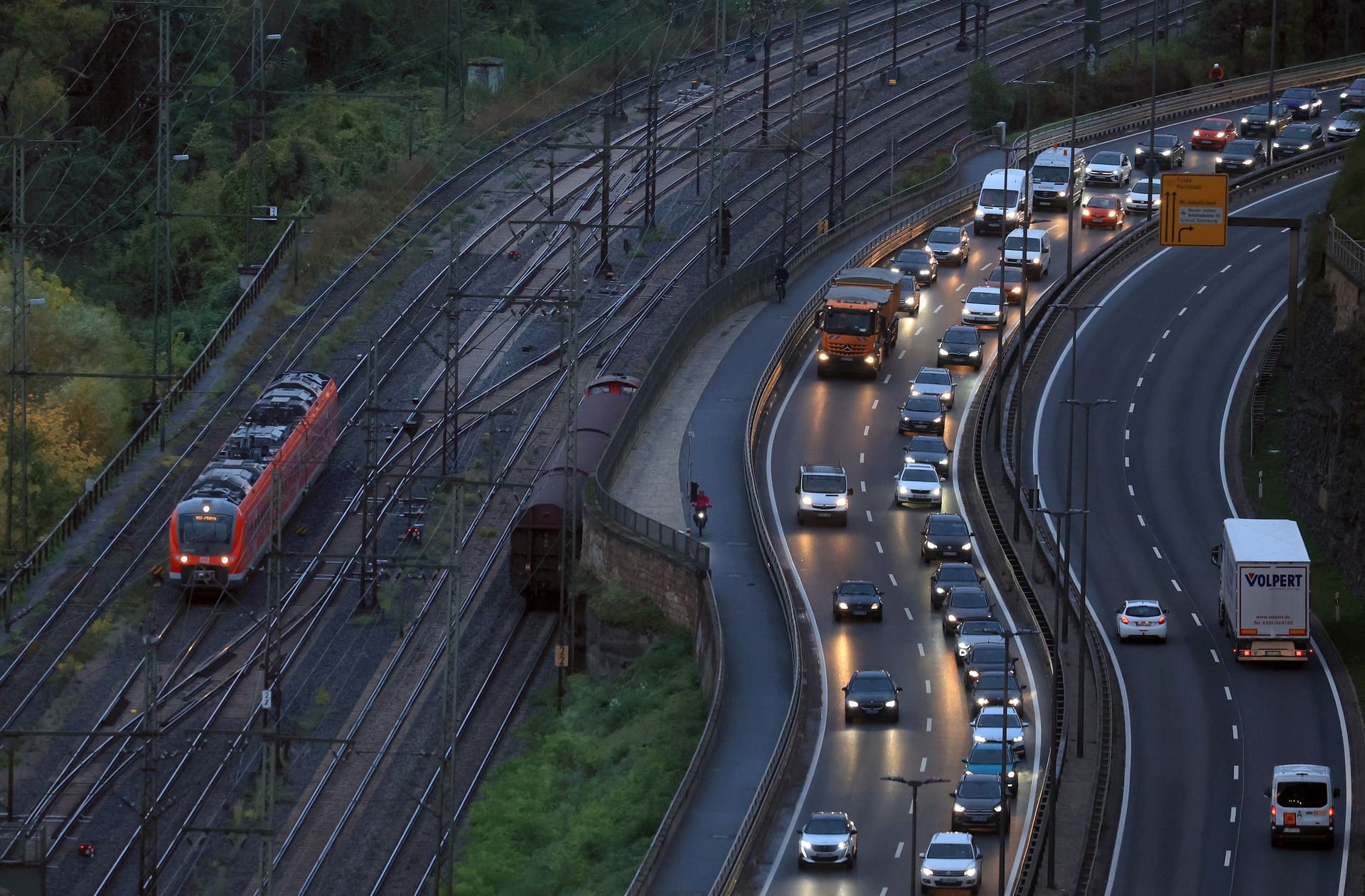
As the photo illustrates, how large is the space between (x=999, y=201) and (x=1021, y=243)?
20.3 feet

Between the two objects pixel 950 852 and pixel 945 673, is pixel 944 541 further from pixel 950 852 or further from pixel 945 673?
pixel 950 852

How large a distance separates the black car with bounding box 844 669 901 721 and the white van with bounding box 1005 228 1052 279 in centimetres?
3295

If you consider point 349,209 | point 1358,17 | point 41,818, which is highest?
point 1358,17

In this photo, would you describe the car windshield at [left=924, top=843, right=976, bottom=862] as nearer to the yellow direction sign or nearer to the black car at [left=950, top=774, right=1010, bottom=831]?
the black car at [left=950, top=774, right=1010, bottom=831]

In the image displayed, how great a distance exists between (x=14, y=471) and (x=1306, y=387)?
129ft

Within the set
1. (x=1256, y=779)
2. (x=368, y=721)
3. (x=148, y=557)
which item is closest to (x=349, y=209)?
(x=148, y=557)

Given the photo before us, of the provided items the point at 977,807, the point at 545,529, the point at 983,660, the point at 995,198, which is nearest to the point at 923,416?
the point at 545,529

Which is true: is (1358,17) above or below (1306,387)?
above

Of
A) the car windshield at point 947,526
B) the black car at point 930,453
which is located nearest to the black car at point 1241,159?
the black car at point 930,453

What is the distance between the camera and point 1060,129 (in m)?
106

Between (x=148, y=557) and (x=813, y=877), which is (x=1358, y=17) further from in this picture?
(x=813, y=877)

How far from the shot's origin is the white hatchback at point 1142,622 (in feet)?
184

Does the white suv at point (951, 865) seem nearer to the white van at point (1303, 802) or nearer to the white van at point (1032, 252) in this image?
the white van at point (1303, 802)

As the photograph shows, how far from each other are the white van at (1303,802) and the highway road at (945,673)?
1.92ft
